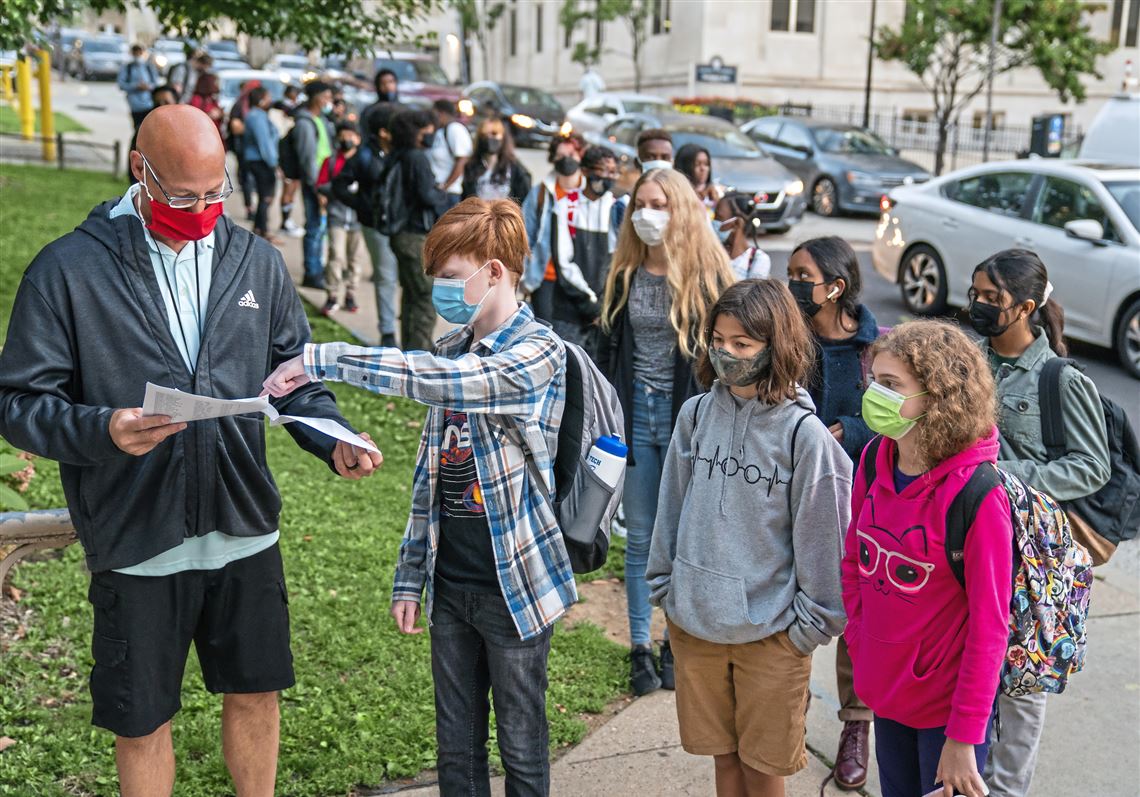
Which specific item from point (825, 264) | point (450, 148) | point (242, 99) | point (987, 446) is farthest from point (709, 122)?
point (987, 446)

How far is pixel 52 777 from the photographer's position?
12.5ft

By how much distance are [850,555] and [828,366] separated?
3.61ft

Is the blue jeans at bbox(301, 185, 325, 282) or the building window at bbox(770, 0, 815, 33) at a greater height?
the building window at bbox(770, 0, 815, 33)

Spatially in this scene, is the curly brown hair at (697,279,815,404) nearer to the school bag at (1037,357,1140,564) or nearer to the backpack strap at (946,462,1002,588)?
the backpack strap at (946,462,1002,588)

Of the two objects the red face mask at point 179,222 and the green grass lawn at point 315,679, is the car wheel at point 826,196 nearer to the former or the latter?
the green grass lawn at point 315,679

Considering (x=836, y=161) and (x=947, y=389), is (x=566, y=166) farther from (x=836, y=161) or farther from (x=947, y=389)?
(x=836, y=161)

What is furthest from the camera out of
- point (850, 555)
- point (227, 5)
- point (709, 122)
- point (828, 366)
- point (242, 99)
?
point (709, 122)

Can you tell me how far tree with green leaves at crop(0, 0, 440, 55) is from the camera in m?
8.11

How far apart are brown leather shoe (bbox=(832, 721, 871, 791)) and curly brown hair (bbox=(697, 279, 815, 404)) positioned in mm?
1422

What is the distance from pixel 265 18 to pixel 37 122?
23.8m

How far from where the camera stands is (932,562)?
287cm

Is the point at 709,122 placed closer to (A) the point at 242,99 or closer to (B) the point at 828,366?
(A) the point at 242,99

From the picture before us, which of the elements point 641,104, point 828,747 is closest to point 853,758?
point 828,747

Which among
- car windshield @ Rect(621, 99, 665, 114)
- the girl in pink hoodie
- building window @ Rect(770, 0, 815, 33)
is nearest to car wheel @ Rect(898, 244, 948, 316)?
the girl in pink hoodie
